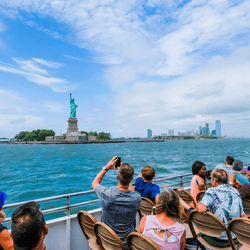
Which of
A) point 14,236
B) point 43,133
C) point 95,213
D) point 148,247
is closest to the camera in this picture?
point 14,236

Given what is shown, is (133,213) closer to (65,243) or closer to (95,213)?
(95,213)

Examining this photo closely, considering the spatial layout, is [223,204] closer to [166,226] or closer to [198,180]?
[166,226]

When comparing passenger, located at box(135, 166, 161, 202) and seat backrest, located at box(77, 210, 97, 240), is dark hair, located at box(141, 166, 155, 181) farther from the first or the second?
seat backrest, located at box(77, 210, 97, 240)

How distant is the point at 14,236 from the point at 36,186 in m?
18.8

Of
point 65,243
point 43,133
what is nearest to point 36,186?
point 65,243

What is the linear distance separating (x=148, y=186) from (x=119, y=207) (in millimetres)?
886

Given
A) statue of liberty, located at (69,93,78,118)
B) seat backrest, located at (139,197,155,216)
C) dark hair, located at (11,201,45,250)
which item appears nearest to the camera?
dark hair, located at (11,201,45,250)

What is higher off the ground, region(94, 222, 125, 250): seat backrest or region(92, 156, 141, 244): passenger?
region(92, 156, 141, 244): passenger

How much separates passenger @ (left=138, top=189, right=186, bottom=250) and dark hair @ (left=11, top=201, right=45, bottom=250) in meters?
1.05

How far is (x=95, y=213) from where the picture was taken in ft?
10.7

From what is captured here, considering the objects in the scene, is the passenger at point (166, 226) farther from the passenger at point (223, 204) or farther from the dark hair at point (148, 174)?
the dark hair at point (148, 174)

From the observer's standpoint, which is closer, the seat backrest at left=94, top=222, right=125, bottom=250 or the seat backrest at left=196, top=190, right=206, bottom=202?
the seat backrest at left=94, top=222, right=125, bottom=250

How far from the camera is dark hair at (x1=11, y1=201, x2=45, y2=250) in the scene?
138 cm

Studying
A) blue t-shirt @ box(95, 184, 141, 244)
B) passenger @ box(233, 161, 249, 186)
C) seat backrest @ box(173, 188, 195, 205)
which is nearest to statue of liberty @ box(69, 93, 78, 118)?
passenger @ box(233, 161, 249, 186)
